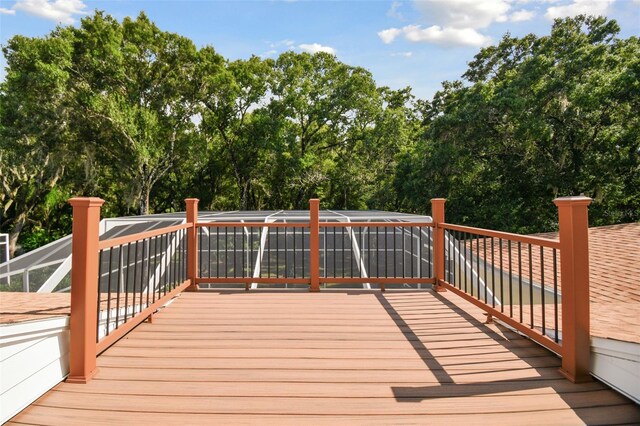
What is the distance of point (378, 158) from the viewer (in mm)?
22906

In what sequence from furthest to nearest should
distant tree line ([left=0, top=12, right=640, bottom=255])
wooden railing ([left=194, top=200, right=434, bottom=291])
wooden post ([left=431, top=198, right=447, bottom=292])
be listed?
distant tree line ([left=0, top=12, right=640, bottom=255]) → wooden railing ([left=194, top=200, right=434, bottom=291]) → wooden post ([left=431, top=198, right=447, bottom=292])

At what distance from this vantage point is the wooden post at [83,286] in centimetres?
243

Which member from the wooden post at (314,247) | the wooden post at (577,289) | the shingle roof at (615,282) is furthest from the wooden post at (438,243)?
the wooden post at (577,289)

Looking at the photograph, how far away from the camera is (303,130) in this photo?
79.7ft

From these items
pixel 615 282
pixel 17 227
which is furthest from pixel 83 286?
pixel 17 227

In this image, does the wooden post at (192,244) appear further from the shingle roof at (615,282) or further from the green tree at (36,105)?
the green tree at (36,105)

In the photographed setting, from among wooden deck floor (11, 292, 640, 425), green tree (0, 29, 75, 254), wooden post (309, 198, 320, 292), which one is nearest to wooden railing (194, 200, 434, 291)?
wooden post (309, 198, 320, 292)

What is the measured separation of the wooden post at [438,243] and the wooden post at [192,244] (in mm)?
3003

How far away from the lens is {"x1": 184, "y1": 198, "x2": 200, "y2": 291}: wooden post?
4984 mm

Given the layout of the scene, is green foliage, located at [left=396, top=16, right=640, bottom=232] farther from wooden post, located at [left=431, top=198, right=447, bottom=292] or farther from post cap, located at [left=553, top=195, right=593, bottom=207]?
post cap, located at [left=553, top=195, right=593, bottom=207]

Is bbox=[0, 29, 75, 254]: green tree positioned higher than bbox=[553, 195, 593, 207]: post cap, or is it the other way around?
bbox=[0, 29, 75, 254]: green tree

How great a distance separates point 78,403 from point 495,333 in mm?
3073

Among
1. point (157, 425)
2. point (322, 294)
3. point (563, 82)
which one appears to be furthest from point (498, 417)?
point (563, 82)

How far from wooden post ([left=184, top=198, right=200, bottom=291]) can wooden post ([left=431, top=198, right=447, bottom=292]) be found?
3.00 metres
